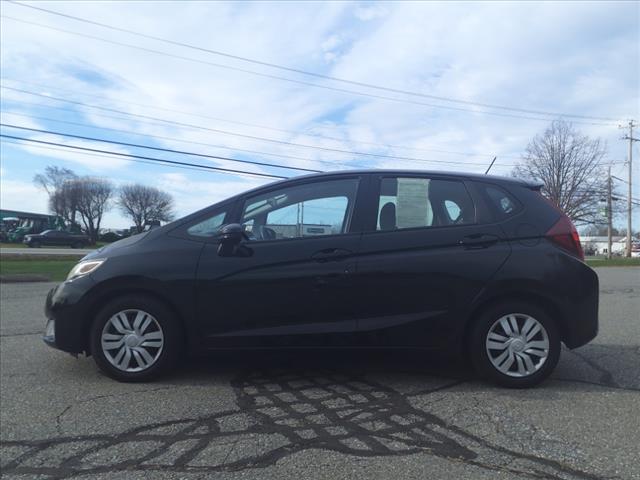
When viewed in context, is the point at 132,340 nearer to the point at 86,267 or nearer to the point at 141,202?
the point at 86,267

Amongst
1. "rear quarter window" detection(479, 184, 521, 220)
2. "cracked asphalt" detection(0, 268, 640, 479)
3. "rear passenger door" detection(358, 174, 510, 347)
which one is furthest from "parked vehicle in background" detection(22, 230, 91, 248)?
"rear quarter window" detection(479, 184, 521, 220)

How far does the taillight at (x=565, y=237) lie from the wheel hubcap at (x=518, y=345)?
2.11 ft

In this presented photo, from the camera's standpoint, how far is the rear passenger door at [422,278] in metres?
4.18

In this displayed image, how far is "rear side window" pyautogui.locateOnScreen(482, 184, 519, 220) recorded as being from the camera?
171 inches

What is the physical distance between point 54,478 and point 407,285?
263cm

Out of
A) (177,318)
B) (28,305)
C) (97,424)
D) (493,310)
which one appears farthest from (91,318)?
(28,305)

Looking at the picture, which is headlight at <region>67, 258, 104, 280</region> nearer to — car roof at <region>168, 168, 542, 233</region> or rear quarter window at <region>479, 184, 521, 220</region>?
car roof at <region>168, 168, 542, 233</region>

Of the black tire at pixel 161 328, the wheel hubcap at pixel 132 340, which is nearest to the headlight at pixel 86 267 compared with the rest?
the black tire at pixel 161 328

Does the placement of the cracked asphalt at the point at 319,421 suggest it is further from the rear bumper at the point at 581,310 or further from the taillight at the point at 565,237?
the taillight at the point at 565,237

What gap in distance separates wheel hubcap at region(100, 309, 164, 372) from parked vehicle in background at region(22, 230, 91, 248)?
149 ft

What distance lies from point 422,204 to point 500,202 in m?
0.63

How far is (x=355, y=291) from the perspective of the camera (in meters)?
4.17

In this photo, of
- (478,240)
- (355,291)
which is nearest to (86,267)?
(355,291)

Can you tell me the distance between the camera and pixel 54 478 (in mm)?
2793
